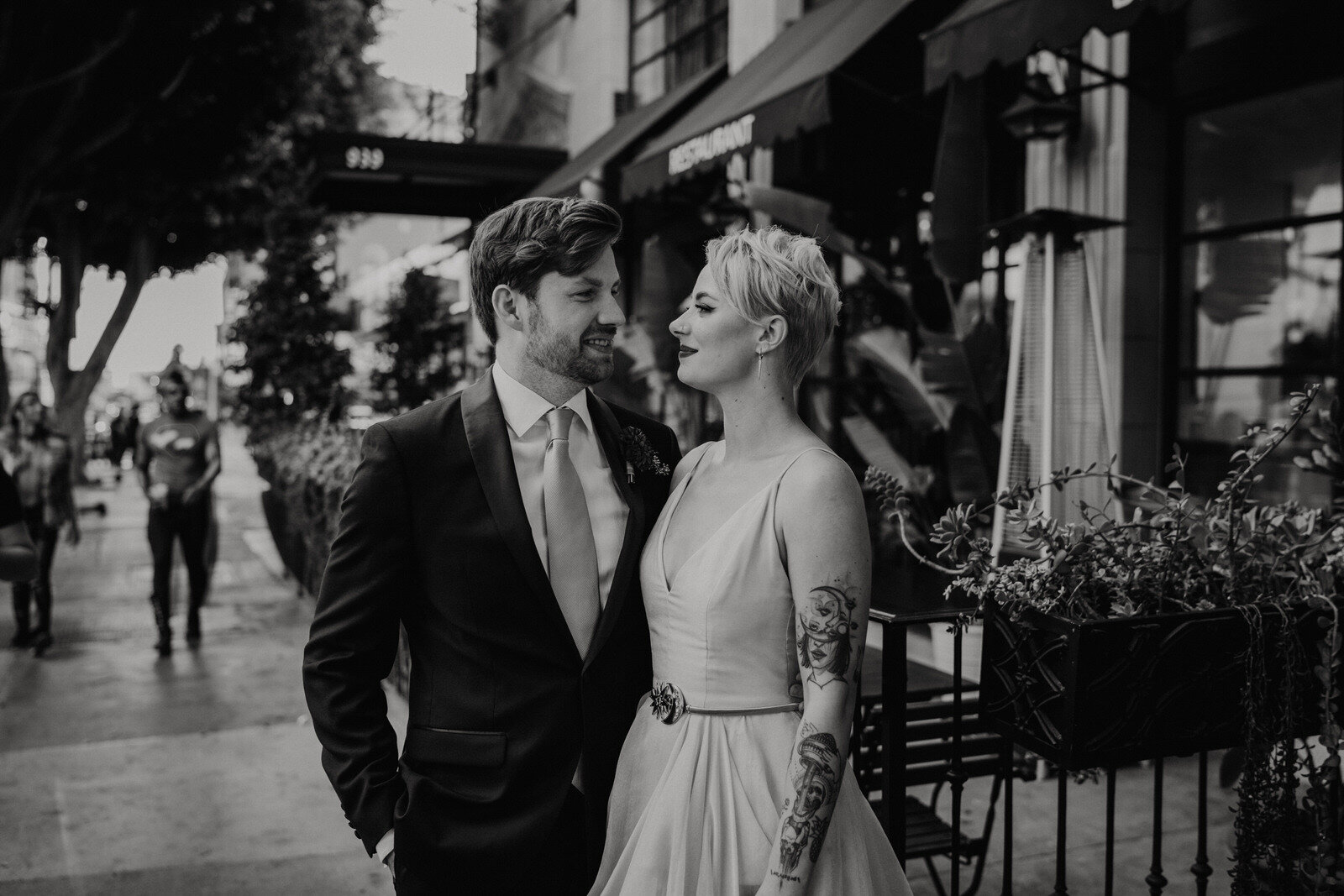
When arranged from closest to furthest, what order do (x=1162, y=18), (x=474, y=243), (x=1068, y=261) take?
(x=474, y=243) → (x=1068, y=261) → (x=1162, y=18)

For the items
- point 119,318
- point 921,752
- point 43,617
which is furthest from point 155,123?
point 921,752

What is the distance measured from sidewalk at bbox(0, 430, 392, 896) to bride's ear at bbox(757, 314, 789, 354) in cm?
309

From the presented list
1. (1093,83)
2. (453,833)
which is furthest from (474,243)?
(1093,83)

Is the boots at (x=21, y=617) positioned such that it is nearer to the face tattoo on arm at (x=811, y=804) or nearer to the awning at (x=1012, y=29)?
the awning at (x=1012, y=29)

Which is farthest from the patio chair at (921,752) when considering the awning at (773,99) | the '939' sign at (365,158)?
the '939' sign at (365,158)

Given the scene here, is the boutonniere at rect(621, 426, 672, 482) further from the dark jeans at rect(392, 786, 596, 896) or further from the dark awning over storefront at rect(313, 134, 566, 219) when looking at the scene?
the dark awning over storefront at rect(313, 134, 566, 219)

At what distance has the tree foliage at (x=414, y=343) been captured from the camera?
1748cm

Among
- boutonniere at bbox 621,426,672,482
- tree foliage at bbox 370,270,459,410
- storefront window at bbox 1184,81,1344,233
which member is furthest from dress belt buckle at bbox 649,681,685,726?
tree foliage at bbox 370,270,459,410

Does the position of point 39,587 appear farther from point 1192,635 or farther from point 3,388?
point 3,388

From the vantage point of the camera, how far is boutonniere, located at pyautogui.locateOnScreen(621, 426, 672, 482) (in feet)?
8.39

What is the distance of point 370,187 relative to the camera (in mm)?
16172

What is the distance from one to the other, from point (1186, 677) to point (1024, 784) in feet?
10.3

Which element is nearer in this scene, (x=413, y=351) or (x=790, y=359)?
(x=790, y=359)

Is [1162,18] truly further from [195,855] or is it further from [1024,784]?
[195,855]
